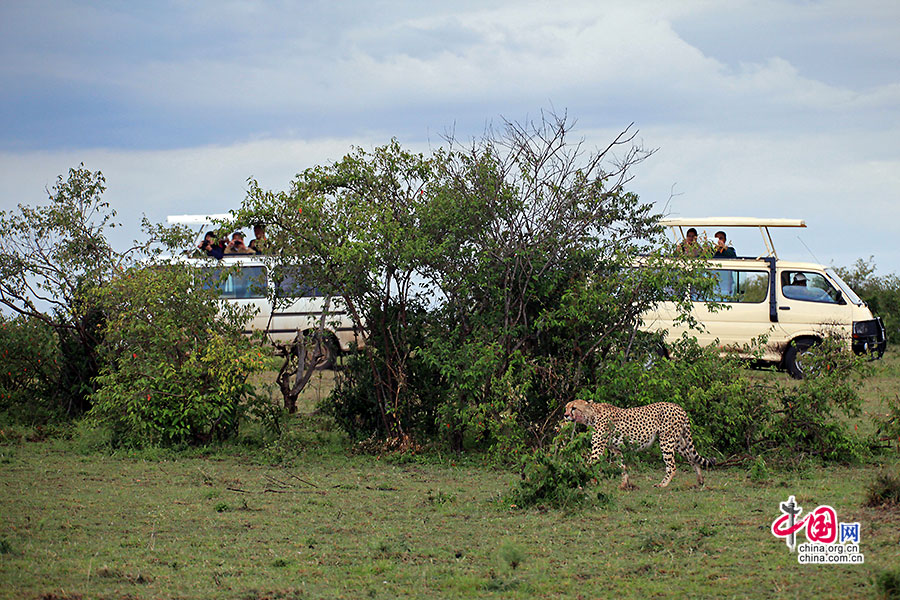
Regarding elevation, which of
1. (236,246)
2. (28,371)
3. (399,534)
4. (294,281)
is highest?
(236,246)

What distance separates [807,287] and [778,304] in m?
0.71

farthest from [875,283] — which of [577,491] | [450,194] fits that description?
[577,491]

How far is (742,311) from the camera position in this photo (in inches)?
747

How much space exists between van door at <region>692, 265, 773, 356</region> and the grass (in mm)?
7434

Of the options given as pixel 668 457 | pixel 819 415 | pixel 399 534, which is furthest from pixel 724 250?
pixel 399 534

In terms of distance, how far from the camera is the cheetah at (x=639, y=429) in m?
10.3

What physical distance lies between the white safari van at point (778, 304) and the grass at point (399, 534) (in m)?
7.39

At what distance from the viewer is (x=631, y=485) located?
1038 cm

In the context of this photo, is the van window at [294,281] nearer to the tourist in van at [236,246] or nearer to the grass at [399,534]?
the grass at [399,534]

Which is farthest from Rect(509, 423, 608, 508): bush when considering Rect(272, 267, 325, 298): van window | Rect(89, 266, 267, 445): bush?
Rect(89, 266, 267, 445): bush

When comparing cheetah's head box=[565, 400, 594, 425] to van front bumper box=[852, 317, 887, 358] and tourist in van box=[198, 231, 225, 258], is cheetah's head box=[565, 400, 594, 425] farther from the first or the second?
van front bumper box=[852, 317, 887, 358]

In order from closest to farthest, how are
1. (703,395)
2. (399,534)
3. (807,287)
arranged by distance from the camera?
1. (399,534)
2. (703,395)
3. (807,287)

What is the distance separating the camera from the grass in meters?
6.68

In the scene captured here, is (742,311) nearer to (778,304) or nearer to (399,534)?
(778,304)
